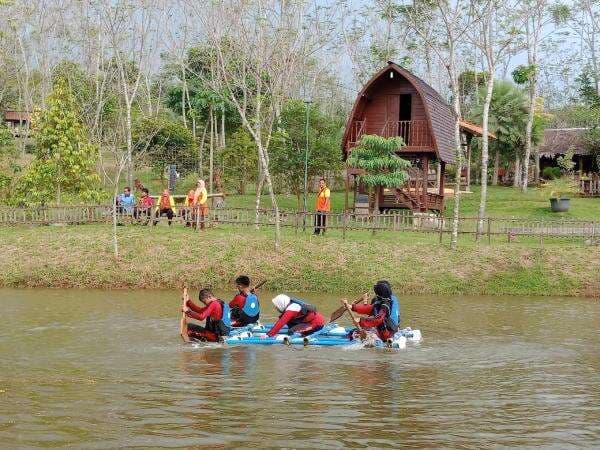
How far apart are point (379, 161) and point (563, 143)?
2101 cm

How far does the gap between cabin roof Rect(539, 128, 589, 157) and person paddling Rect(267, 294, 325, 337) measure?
35.9 m

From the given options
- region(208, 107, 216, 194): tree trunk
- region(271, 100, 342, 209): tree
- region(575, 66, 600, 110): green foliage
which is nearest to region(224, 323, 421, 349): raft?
region(271, 100, 342, 209): tree

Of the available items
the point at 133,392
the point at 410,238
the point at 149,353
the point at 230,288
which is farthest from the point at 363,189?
the point at 133,392

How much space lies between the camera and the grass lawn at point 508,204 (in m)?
36.0

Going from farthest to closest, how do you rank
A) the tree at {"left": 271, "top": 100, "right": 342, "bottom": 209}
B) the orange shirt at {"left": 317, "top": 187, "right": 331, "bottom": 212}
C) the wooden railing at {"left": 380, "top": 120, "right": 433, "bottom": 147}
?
1. the tree at {"left": 271, "top": 100, "right": 342, "bottom": 209}
2. the wooden railing at {"left": 380, "top": 120, "right": 433, "bottom": 147}
3. the orange shirt at {"left": 317, "top": 187, "right": 331, "bottom": 212}

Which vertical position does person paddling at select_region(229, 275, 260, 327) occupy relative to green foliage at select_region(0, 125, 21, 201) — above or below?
below

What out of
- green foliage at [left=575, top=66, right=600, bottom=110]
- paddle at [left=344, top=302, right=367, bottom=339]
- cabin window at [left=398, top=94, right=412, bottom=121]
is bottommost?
paddle at [left=344, top=302, right=367, bottom=339]

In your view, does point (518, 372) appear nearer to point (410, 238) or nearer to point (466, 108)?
point (410, 238)

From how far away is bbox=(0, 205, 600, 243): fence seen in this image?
2545 cm

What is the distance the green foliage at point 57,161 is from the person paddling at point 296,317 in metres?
15.5

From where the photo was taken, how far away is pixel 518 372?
1245 cm

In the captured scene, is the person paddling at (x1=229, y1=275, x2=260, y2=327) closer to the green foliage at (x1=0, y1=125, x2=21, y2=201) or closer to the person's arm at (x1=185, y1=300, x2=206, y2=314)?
the person's arm at (x1=185, y1=300, x2=206, y2=314)

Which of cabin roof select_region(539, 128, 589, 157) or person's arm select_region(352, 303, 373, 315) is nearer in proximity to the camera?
person's arm select_region(352, 303, 373, 315)

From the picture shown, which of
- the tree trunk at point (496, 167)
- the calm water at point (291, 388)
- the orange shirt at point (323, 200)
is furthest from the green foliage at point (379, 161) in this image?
the tree trunk at point (496, 167)
